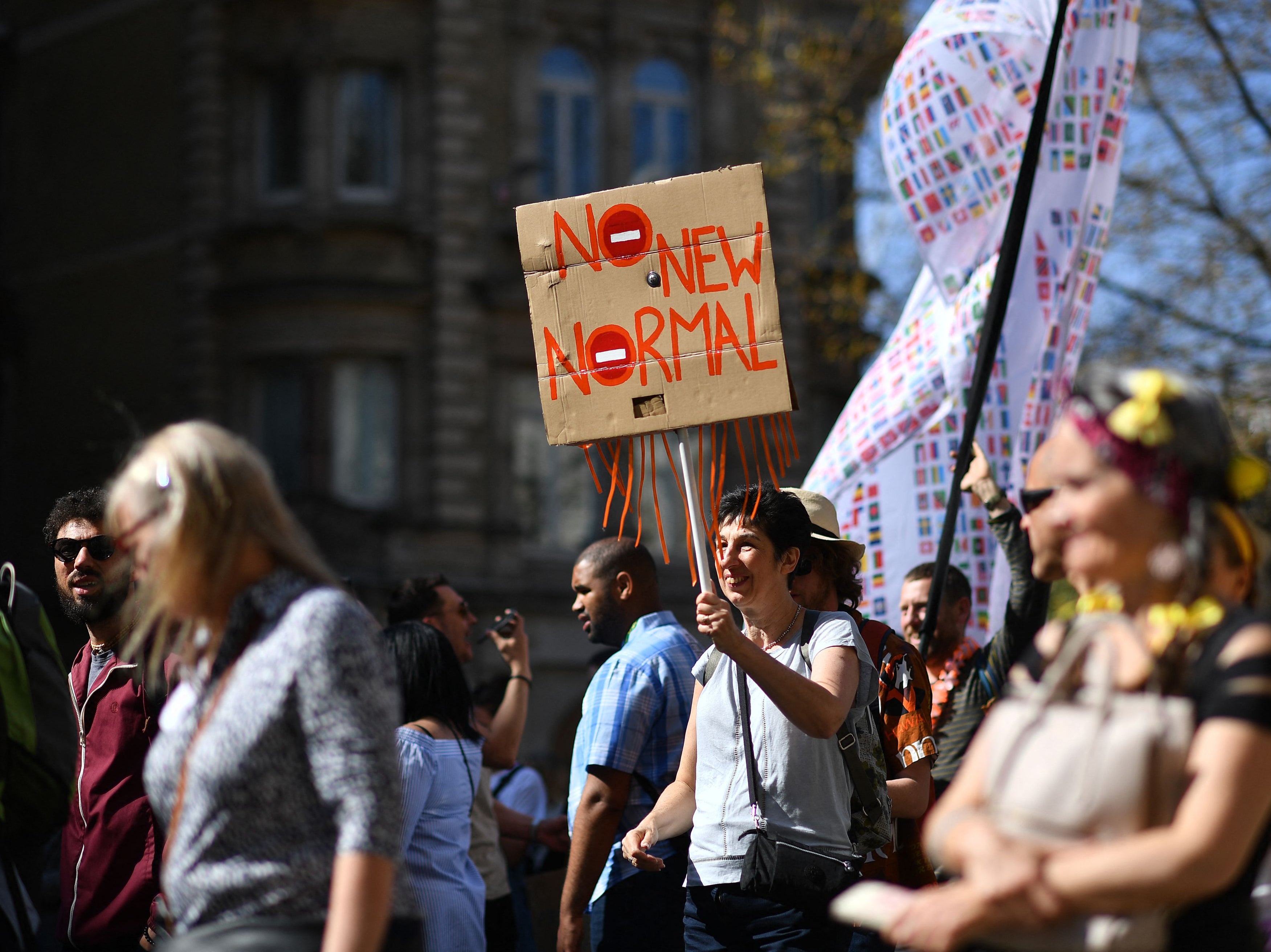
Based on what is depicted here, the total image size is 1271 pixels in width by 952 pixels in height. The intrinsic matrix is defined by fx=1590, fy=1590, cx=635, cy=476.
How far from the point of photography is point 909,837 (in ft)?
13.9

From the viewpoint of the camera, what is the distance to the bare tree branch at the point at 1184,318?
13.8m

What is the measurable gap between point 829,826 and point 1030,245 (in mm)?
2968

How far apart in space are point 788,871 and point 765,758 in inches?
10.7

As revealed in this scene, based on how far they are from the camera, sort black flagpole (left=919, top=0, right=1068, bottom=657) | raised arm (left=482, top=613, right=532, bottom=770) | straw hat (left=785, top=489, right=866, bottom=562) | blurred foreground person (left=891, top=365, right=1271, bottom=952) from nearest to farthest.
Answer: blurred foreground person (left=891, top=365, right=1271, bottom=952), straw hat (left=785, top=489, right=866, bottom=562), black flagpole (left=919, top=0, right=1068, bottom=657), raised arm (left=482, top=613, right=532, bottom=770)

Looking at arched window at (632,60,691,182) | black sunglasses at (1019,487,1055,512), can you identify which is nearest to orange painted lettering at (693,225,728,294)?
black sunglasses at (1019,487,1055,512)

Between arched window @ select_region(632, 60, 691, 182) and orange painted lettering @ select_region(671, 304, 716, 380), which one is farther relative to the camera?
arched window @ select_region(632, 60, 691, 182)

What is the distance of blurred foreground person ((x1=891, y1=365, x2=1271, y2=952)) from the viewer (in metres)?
2.17

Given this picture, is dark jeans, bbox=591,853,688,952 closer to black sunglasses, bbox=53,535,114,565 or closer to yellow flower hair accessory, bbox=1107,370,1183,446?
black sunglasses, bbox=53,535,114,565

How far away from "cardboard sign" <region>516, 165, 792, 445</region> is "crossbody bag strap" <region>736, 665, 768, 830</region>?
0.68 meters

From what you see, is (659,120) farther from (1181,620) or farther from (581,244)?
(1181,620)

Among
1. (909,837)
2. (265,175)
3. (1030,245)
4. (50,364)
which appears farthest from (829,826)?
(50,364)

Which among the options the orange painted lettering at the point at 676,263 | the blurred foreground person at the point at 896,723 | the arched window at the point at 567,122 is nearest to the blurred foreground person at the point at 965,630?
the blurred foreground person at the point at 896,723

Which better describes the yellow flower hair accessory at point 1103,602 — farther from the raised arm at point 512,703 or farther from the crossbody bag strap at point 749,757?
the raised arm at point 512,703

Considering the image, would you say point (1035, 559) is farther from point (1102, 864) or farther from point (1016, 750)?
point (1102, 864)
